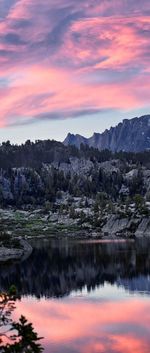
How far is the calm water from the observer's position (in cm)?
4819

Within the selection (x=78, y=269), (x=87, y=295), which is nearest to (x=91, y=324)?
(x=87, y=295)

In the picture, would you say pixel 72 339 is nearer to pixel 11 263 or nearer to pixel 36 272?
pixel 36 272

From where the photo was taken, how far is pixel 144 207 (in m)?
198

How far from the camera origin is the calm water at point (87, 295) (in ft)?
158

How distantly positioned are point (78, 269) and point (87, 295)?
26.0 metres

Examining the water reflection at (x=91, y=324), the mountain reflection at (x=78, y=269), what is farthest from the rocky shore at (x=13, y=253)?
the water reflection at (x=91, y=324)

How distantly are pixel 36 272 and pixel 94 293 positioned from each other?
24282 mm

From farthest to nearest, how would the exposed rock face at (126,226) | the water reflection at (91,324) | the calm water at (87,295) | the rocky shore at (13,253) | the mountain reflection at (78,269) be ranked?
the exposed rock face at (126,226) < the rocky shore at (13,253) < the mountain reflection at (78,269) < the calm water at (87,295) < the water reflection at (91,324)

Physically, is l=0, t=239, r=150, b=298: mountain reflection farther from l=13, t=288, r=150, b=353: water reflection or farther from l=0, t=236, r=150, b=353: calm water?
l=13, t=288, r=150, b=353: water reflection

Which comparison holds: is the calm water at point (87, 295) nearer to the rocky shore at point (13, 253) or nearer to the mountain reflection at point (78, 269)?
the mountain reflection at point (78, 269)

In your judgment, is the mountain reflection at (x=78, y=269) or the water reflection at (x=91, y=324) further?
the mountain reflection at (x=78, y=269)

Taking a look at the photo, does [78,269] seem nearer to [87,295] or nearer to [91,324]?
[87,295]

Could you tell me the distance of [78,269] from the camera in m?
99.1

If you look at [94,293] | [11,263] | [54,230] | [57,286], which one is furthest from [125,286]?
[54,230]
